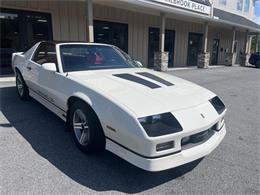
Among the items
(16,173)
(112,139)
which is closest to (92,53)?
(112,139)

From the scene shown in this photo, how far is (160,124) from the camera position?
2.27 meters

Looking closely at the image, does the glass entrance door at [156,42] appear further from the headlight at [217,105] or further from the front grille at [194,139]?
the front grille at [194,139]

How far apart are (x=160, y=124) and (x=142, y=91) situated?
0.55 m

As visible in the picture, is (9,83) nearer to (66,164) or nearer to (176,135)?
(66,164)

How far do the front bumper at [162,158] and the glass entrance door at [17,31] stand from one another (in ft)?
26.1

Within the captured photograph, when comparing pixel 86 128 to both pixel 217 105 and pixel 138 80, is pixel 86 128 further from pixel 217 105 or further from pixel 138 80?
pixel 217 105

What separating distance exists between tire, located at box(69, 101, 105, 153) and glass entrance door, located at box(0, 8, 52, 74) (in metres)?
7.06

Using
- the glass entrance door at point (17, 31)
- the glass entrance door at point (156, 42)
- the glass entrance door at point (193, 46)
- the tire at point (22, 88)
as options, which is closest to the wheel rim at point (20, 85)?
the tire at point (22, 88)

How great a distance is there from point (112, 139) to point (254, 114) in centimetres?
419

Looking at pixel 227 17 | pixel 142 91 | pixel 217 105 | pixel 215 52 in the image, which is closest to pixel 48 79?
pixel 142 91

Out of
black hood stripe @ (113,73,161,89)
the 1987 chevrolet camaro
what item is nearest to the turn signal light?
the 1987 chevrolet camaro

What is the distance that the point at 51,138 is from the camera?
3398mm

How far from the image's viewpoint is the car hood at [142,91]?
235cm

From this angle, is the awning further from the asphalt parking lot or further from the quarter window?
the asphalt parking lot
